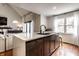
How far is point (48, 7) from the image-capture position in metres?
1.38

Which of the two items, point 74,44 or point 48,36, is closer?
point 74,44

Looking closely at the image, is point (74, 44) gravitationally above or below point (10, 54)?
above

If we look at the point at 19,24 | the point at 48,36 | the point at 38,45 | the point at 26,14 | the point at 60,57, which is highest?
the point at 26,14

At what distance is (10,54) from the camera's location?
1.36 m

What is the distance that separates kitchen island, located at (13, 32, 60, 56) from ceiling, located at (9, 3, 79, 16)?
0.34 meters

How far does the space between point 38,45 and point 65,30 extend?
0.46 metres

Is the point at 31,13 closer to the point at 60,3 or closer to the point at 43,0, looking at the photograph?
the point at 43,0

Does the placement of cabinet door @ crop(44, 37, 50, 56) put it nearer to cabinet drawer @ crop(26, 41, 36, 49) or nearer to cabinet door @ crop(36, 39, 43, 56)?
cabinet door @ crop(36, 39, 43, 56)

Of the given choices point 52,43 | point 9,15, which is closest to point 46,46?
point 52,43

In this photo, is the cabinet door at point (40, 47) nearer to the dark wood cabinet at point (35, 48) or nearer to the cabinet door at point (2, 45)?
the dark wood cabinet at point (35, 48)

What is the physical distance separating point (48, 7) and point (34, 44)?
59 centimetres

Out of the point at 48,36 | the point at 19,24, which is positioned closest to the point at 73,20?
the point at 48,36

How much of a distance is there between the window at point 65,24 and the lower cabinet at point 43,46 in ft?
0.52

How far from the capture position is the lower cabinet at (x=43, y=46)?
128 cm
